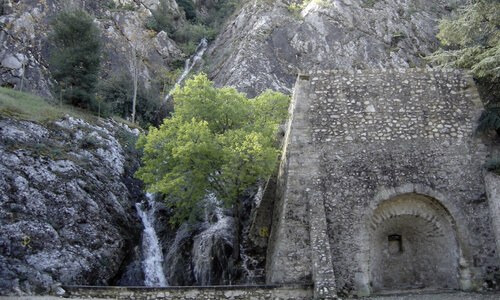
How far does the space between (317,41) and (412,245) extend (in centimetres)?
2669

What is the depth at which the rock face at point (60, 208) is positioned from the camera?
12203 mm

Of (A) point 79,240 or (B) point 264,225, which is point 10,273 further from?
(B) point 264,225

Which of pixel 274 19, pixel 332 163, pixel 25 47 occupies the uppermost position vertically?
pixel 274 19

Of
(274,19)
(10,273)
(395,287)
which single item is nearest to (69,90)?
(10,273)

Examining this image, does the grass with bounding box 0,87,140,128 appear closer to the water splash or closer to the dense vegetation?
the dense vegetation

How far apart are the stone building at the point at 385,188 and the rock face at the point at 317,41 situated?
705 inches

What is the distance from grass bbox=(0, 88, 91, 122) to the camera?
55.1 feet

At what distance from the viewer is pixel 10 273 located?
11414 mm

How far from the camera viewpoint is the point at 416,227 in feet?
45.3

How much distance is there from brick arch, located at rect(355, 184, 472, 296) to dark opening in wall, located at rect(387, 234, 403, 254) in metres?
0.18

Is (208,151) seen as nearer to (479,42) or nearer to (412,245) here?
(412,245)

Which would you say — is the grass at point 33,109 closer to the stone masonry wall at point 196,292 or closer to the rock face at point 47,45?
the rock face at point 47,45

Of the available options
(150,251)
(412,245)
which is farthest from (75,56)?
(412,245)

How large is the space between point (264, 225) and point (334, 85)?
19.0 ft
